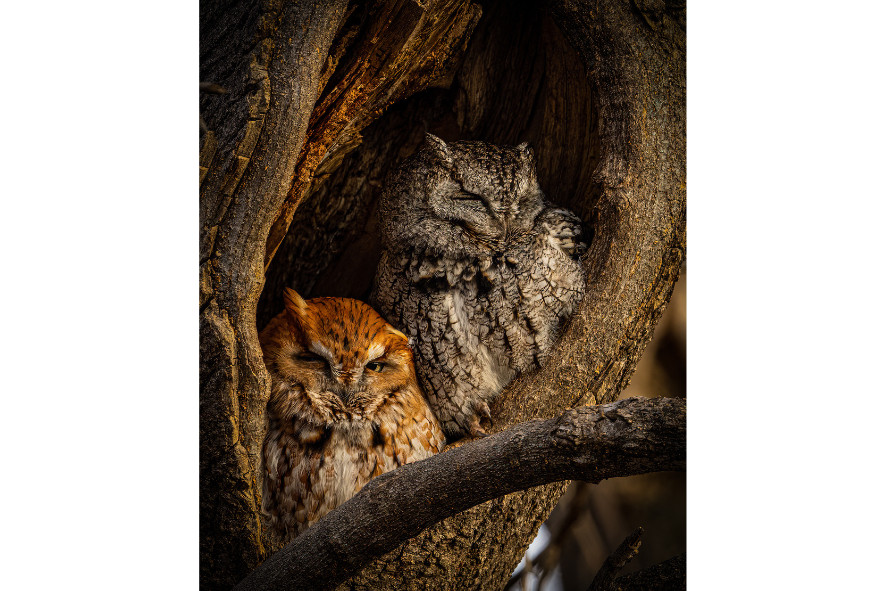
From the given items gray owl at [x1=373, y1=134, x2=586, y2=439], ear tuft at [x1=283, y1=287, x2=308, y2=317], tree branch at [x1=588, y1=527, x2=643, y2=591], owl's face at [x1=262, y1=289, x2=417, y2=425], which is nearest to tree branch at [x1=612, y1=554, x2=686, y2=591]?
tree branch at [x1=588, y1=527, x2=643, y2=591]

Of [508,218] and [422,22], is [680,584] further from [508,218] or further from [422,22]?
[422,22]

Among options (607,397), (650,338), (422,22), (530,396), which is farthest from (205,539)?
(422,22)

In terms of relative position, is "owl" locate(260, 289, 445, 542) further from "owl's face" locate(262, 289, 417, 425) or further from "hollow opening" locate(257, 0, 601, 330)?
"hollow opening" locate(257, 0, 601, 330)

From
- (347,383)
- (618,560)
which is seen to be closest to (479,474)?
(618,560)

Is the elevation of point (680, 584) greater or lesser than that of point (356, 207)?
lesser

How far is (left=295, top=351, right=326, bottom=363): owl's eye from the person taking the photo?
1.98m

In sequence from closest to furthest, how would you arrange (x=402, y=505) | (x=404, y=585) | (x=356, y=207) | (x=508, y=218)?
(x=402, y=505) → (x=404, y=585) → (x=508, y=218) → (x=356, y=207)

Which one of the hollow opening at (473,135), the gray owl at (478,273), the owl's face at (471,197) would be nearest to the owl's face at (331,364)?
the gray owl at (478,273)

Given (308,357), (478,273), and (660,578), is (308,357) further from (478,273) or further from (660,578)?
(660,578)

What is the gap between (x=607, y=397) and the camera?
76.9 inches

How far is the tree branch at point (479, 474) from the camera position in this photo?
117 centimetres

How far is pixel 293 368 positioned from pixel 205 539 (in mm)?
500

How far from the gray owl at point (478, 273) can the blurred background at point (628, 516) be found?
287 mm

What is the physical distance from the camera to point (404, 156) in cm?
254
